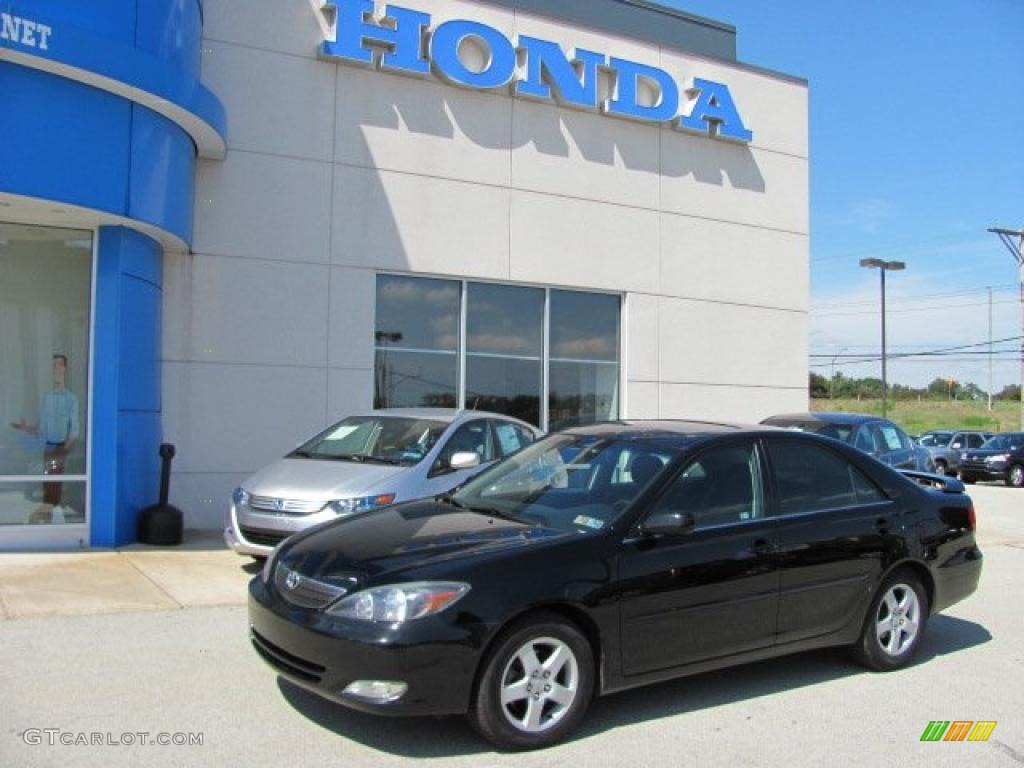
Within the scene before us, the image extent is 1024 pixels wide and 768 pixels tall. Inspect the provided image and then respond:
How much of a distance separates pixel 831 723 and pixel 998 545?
8414 millimetres

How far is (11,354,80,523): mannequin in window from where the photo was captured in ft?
30.2

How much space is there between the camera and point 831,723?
4.81 meters

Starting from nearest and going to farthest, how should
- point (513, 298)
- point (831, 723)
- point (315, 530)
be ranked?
point (831, 723) → point (315, 530) → point (513, 298)

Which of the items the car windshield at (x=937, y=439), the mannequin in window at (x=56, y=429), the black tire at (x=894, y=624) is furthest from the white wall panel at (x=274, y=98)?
the car windshield at (x=937, y=439)

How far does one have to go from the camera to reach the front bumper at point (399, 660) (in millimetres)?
4035

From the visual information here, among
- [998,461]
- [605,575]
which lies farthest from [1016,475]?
[605,575]

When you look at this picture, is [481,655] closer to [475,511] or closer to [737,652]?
[475,511]

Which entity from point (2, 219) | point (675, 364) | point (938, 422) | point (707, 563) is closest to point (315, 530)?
point (707, 563)

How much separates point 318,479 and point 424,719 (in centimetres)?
363

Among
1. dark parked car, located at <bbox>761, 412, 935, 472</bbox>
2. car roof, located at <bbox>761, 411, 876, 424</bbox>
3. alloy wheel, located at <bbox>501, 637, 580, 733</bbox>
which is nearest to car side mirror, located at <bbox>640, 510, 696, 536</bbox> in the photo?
alloy wheel, located at <bbox>501, 637, 580, 733</bbox>

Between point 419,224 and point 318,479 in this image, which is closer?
point 318,479

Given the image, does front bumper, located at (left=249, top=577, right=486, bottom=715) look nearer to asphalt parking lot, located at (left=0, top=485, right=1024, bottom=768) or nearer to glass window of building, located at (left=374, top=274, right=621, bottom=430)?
asphalt parking lot, located at (left=0, top=485, right=1024, bottom=768)

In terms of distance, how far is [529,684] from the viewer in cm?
430

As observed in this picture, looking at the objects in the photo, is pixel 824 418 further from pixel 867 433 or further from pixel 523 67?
pixel 523 67
